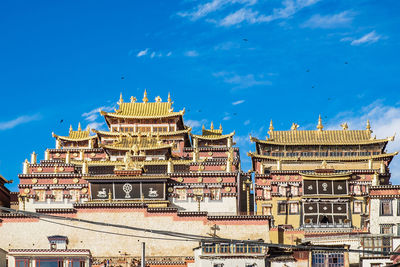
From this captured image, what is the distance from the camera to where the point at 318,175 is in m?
80.1

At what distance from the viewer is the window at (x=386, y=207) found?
72.1 meters

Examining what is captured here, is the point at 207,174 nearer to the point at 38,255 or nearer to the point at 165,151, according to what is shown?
the point at 165,151

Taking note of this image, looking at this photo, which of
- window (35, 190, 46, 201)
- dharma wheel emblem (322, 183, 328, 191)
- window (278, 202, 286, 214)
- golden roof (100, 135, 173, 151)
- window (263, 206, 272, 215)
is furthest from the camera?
golden roof (100, 135, 173, 151)

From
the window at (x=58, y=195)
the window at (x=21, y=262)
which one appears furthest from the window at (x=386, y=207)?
the window at (x=21, y=262)

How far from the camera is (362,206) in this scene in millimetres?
79562

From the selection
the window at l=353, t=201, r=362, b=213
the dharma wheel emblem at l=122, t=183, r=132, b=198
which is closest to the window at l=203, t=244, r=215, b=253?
the dharma wheel emblem at l=122, t=183, r=132, b=198

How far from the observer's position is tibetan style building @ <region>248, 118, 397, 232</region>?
258 ft

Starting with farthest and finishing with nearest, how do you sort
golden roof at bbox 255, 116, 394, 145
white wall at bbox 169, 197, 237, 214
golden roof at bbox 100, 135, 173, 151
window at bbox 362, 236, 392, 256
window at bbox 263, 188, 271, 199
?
golden roof at bbox 255, 116, 394, 145 < golden roof at bbox 100, 135, 173, 151 < window at bbox 263, 188, 271, 199 < white wall at bbox 169, 197, 237, 214 < window at bbox 362, 236, 392, 256

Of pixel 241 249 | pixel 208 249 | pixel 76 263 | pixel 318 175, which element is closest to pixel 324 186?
pixel 318 175

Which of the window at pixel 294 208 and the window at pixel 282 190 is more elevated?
the window at pixel 282 190

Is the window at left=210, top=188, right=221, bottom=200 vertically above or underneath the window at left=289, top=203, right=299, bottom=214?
above

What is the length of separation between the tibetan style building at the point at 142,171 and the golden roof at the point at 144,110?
19cm

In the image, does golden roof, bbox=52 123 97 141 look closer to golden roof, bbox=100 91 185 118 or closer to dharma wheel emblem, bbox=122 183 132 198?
golden roof, bbox=100 91 185 118

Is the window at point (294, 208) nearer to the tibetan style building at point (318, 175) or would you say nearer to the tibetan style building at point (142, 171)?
the tibetan style building at point (318, 175)
